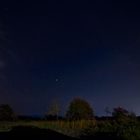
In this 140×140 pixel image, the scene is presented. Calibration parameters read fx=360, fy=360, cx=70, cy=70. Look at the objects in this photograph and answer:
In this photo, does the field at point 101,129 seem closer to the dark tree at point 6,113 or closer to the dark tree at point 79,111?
the dark tree at point 79,111

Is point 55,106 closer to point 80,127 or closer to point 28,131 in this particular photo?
point 80,127

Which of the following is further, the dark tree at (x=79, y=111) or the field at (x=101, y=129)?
the dark tree at (x=79, y=111)

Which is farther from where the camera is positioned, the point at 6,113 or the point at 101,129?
the point at 6,113

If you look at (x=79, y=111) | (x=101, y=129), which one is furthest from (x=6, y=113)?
(x=101, y=129)

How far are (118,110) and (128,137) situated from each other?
24574 mm

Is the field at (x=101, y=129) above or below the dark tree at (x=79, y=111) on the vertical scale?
below

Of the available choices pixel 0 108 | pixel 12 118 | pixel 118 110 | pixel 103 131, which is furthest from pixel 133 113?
pixel 0 108

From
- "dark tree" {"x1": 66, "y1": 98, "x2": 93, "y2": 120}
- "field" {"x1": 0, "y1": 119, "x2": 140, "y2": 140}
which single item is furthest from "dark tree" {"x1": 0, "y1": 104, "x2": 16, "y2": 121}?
"field" {"x1": 0, "y1": 119, "x2": 140, "y2": 140}

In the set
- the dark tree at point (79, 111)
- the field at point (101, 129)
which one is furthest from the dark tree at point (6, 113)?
the field at point (101, 129)

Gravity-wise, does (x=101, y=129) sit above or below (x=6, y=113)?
below

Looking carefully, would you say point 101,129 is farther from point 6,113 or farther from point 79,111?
point 6,113

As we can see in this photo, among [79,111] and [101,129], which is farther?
[79,111]

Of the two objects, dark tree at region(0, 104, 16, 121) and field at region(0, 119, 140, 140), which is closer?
field at region(0, 119, 140, 140)

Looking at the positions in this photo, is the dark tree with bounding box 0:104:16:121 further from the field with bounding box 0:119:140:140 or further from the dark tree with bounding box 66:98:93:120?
the field with bounding box 0:119:140:140
